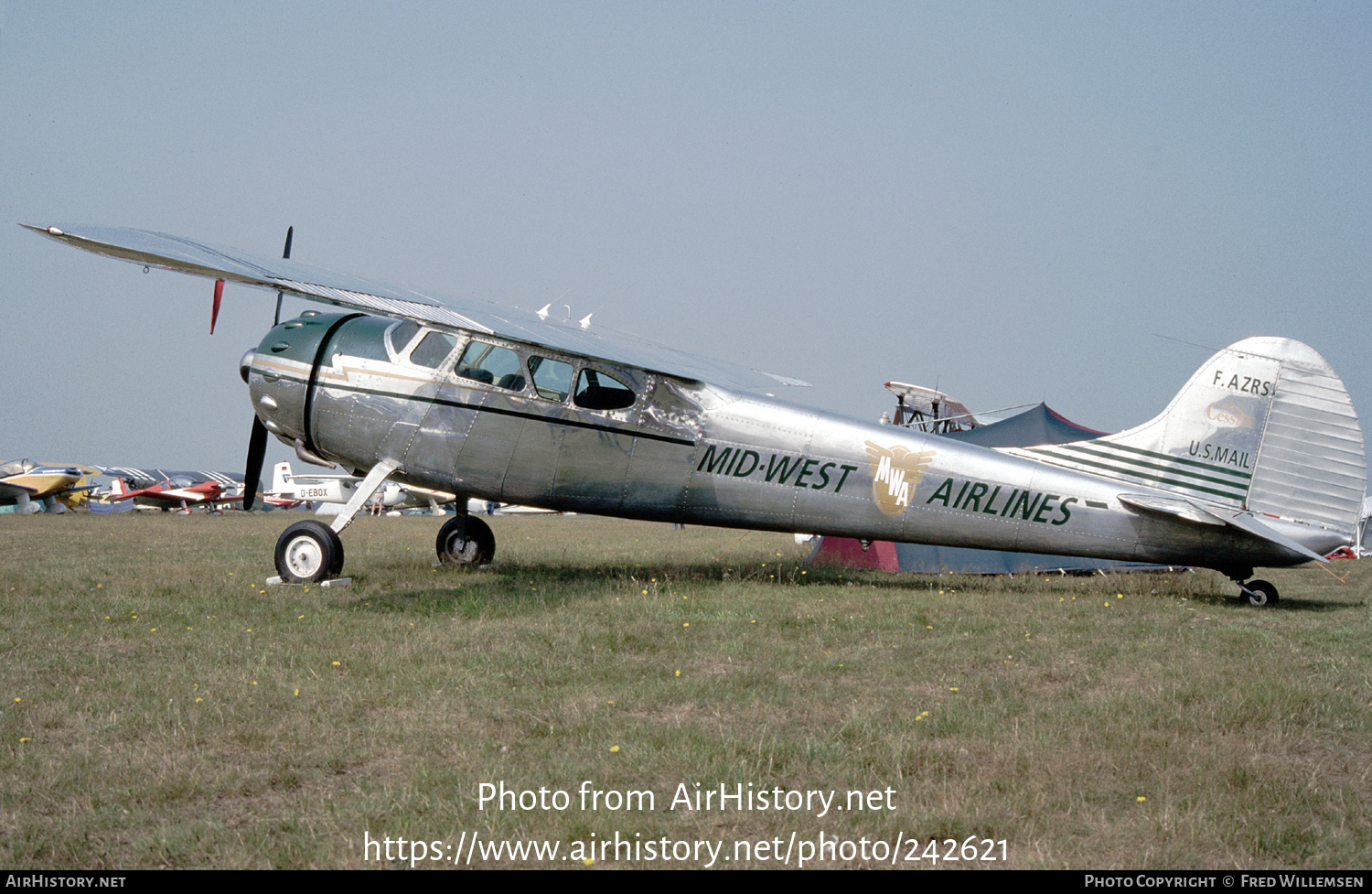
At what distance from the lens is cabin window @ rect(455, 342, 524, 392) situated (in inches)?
380

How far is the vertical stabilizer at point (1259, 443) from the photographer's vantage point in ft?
29.2

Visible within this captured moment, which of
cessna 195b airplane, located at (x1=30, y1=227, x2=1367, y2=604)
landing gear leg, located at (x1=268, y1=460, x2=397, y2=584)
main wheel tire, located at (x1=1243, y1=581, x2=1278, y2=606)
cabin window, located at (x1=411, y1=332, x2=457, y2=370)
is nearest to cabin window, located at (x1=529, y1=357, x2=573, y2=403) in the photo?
cessna 195b airplane, located at (x1=30, y1=227, x2=1367, y2=604)

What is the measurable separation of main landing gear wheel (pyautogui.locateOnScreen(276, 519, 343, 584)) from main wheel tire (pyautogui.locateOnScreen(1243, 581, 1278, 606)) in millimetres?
8908

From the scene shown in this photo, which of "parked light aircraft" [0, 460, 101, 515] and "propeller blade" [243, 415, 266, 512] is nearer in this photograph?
"propeller blade" [243, 415, 266, 512]

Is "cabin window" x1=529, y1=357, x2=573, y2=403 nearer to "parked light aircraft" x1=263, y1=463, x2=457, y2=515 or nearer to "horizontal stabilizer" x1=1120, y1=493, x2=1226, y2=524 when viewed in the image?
"horizontal stabilizer" x1=1120, y1=493, x2=1226, y2=524

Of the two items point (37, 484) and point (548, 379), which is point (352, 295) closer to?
point (548, 379)

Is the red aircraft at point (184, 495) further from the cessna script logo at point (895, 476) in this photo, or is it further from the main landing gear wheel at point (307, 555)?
the cessna script logo at point (895, 476)

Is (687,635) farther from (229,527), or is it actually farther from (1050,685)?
(229,527)

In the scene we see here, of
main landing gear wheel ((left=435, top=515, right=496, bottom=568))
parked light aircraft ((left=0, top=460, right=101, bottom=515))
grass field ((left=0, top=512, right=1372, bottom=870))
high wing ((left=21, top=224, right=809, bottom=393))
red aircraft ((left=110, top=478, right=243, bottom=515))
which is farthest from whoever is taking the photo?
red aircraft ((left=110, top=478, right=243, bottom=515))

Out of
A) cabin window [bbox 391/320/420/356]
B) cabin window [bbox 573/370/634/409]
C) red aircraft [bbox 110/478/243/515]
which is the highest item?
cabin window [bbox 391/320/420/356]

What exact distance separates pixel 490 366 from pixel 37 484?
102ft

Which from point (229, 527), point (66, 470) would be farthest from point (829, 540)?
point (66, 470)

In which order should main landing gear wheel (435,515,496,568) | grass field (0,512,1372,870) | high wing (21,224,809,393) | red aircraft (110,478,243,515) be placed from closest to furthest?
grass field (0,512,1372,870)
high wing (21,224,809,393)
main landing gear wheel (435,515,496,568)
red aircraft (110,478,243,515)

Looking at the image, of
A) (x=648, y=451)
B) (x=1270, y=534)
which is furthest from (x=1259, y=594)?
(x=648, y=451)
